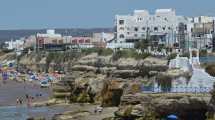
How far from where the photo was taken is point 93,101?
201 ft

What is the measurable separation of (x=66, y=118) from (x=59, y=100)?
22.6 meters

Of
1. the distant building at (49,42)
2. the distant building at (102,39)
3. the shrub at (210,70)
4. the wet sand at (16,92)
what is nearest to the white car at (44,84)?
the wet sand at (16,92)

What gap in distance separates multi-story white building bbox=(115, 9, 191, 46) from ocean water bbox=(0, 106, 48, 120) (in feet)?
209

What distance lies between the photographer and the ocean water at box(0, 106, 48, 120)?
52.2 metres

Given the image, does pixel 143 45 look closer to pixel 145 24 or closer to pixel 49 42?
pixel 145 24

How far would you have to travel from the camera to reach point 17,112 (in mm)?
57625

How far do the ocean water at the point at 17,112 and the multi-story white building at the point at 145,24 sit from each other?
63801mm

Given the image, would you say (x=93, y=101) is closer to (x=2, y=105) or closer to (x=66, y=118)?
(x=2, y=105)

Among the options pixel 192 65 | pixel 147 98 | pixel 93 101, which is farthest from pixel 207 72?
pixel 93 101

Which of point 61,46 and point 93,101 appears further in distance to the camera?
point 61,46

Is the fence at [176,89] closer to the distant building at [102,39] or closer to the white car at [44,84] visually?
the white car at [44,84]

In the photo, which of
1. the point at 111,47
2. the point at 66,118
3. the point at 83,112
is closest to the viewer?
the point at 66,118

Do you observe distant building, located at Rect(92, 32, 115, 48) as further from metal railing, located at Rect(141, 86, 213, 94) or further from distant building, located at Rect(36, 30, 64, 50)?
metal railing, located at Rect(141, 86, 213, 94)

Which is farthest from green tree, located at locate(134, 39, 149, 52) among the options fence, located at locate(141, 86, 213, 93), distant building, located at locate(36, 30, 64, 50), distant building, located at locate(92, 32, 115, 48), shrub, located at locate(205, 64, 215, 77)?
fence, located at locate(141, 86, 213, 93)
